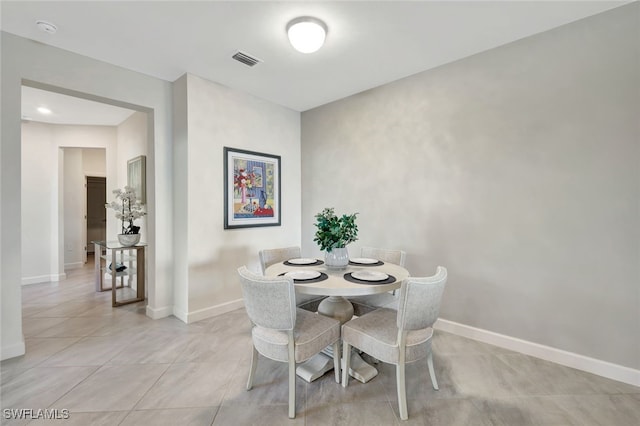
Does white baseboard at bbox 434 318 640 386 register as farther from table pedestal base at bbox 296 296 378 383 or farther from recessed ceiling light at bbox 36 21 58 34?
recessed ceiling light at bbox 36 21 58 34

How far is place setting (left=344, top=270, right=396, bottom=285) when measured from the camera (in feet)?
6.20

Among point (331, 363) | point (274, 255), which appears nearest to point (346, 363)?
point (331, 363)

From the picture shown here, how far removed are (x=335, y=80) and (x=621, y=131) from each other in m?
2.52

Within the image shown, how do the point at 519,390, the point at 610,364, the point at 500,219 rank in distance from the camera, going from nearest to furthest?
the point at 519,390, the point at 610,364, the point at 500,219

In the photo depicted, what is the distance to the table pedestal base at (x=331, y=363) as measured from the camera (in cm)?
198

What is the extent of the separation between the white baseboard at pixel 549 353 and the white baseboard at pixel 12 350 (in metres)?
3.80

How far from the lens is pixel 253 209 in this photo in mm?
3613

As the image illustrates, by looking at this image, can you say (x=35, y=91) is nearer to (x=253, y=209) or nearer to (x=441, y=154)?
(x=253, y=209)

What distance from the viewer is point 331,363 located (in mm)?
2111

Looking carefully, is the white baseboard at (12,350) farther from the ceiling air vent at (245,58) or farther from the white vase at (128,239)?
the ceiling air vent at (245,58)

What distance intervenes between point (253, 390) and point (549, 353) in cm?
239

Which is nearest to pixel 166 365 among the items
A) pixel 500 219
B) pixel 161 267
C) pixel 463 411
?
pixel 161 267

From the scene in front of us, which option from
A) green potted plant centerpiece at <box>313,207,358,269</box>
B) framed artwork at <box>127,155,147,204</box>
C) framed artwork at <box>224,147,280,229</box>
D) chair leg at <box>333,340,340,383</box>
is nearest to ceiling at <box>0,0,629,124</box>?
framed artwork at <box>224,147,280,229</box>

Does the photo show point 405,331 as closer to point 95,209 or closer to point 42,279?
point 42,279
